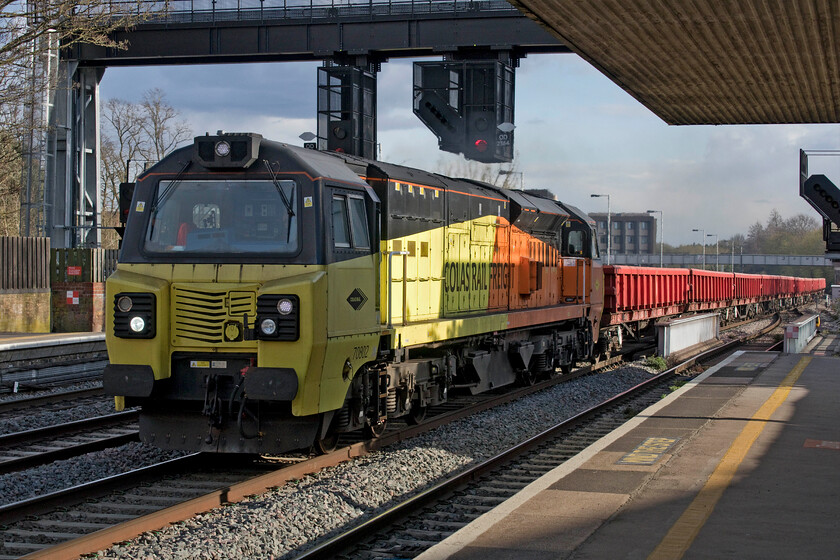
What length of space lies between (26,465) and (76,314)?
1947 centimetres

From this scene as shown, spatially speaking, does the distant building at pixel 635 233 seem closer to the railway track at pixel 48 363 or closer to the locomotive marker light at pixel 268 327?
the railway track at pixel 48 363

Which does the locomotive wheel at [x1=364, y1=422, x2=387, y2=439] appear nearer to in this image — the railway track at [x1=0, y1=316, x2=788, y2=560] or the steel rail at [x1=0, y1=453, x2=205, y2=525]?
the railway track at [x1=0, y1=316, x2=788, y2=560]

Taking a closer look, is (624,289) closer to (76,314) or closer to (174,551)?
(76,314)

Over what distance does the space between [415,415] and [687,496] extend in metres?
5.30

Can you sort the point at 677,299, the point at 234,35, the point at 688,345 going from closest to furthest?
the point at 688,345 → the point at 234,35 → the point at 677,299

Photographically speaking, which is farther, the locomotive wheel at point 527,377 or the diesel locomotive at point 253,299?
the locomotive wheel at point 527,377

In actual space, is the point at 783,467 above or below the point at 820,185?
below

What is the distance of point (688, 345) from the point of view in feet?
90.6

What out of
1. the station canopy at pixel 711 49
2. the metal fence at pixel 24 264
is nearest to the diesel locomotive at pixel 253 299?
the station canopy at pixel 711 49

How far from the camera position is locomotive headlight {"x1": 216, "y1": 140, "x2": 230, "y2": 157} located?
9.17 meters

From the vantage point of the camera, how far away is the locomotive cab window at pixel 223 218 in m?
9.09

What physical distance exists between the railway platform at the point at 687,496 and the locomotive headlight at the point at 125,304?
430 centimetres

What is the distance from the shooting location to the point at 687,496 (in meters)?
7.76

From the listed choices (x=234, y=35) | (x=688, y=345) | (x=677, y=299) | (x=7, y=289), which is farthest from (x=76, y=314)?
(x=677, y=299)
